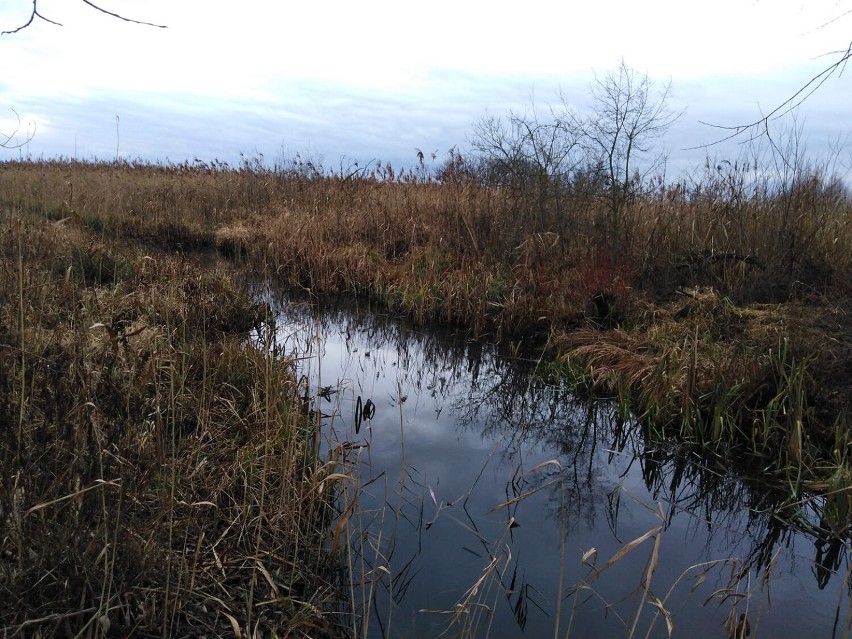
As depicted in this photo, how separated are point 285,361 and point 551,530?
2157mm

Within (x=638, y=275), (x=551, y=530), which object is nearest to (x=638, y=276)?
(x=638, y=275)

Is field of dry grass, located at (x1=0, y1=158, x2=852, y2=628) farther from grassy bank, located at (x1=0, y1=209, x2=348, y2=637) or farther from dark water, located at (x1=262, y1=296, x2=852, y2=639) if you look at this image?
dark water, located at (x1=262, y1=296, x2=852, y2=639)

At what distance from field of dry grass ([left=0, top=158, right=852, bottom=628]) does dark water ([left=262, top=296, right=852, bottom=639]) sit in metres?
0.33

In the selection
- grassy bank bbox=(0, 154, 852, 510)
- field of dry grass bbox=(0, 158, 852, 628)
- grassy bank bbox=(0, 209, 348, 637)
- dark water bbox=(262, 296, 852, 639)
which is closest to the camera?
grassy bank bbox=(0, 209, 348, 637)

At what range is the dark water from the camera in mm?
2721

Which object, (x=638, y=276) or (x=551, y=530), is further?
(x=638, y=276)

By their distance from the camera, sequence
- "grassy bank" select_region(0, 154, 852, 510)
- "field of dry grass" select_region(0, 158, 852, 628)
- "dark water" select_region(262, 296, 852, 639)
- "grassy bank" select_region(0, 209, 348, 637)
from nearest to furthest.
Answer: "grassy bank" select_region(0, 209, 348, 637) < "field of dry grass" select_region(0, 158, 852, 628) < "dark water" select_region(262, 296, 852, 639) < "grassy bank" select_region(0, 154, 852, 510)

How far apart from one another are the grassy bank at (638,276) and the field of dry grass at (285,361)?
0.09ft

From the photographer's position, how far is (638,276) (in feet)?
23.5

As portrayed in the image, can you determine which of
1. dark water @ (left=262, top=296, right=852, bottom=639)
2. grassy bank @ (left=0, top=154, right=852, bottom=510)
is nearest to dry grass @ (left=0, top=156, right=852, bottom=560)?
grassy bank @ (left=0, top=154, right=852, bottom=510)

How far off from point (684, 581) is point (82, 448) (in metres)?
2.76

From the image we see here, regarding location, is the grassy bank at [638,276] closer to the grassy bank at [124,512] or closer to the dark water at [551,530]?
the dark water at [551,530]

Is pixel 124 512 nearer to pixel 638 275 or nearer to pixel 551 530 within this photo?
pixel 551 530

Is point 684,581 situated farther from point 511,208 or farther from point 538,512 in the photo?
point 511,208
